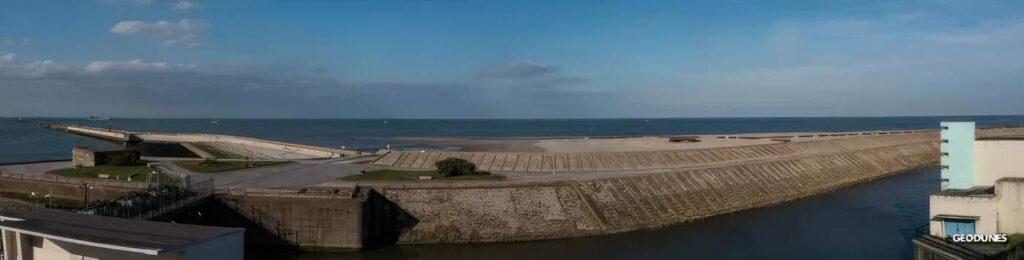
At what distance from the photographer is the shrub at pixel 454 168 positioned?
130 feet

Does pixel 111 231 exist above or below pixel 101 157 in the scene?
below

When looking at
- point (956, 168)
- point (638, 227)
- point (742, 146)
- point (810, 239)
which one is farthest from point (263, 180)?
point (742, 146)

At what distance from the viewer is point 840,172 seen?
59.1m

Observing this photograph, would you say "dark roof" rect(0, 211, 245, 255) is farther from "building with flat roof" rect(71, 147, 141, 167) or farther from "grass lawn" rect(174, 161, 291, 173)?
"building with flat roof" rect(71, 147, 141, 167)

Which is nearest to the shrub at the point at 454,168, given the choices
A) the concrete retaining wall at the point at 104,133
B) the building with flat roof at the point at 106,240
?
the building with flat roof at the point at 106,240

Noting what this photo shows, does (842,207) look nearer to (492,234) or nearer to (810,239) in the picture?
(810,239)

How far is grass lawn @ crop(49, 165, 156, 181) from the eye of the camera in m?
38.8

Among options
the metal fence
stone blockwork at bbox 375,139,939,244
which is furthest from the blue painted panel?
the metal fence

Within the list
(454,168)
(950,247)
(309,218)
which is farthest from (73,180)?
(950,247)

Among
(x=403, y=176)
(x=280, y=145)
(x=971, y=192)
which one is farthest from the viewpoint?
(x=280, y=145)

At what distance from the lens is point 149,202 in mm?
26797

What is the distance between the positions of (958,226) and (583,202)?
1729 cm

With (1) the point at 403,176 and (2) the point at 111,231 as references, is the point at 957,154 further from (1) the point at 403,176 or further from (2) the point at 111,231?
(1) the point at 403,176

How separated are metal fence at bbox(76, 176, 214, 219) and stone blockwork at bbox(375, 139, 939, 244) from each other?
28.1 feet
